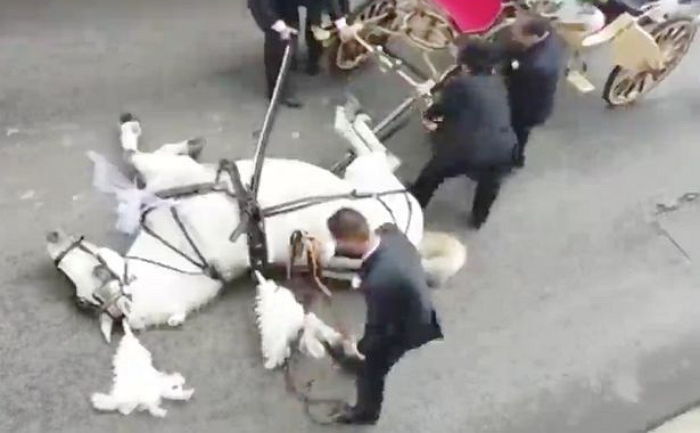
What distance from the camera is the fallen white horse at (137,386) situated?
2.68 metres

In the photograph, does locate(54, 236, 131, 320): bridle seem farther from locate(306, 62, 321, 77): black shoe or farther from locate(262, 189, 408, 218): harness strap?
locate(306, 62, 321, 77): black shoe

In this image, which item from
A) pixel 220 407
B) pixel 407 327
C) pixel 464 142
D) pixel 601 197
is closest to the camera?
pixel 407 327

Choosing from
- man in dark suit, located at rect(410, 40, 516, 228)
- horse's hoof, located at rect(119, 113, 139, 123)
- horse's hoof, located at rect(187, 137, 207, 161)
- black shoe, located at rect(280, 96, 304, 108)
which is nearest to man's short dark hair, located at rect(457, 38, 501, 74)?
man in dark suit, located at rect(410, 40, 516, 228)

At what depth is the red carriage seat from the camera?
11.0 ft

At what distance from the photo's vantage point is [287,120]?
3.48 meters

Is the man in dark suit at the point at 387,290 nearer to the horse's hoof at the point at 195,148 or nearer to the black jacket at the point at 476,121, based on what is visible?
the black jacket at the point at 476,121

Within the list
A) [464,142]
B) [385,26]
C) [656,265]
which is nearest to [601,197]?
[656,265]

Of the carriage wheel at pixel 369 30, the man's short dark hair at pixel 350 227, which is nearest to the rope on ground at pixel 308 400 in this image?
the man's short dark hair at pixel 350 227

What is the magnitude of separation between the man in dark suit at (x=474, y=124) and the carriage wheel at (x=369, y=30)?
416 millimetres

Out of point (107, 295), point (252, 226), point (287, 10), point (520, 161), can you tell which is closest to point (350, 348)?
point (252, 226)

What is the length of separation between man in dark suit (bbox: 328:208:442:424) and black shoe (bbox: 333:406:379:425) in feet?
0.53

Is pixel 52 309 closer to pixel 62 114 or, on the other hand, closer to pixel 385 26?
pixel 62 114

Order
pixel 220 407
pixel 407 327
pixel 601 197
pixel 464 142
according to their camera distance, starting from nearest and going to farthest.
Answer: pixel 407 327 < pixel 220 407 < pixel 464 142 < pixel 601 197

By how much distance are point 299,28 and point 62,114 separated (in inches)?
28.9
